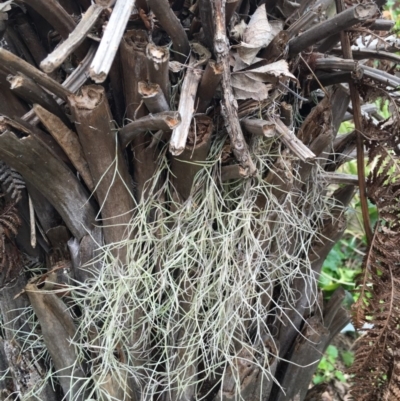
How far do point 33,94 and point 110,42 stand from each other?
0.52ft

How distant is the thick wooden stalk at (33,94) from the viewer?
2.03ft

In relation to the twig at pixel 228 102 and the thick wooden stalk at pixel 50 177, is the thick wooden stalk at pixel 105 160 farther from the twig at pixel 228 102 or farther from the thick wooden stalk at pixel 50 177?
the twig at pixel 228 102

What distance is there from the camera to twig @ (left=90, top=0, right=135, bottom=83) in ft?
1.79

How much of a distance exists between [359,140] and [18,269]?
67cm

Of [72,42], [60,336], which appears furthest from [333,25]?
[60,336]

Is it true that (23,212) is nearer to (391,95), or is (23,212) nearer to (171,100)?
(171,100)

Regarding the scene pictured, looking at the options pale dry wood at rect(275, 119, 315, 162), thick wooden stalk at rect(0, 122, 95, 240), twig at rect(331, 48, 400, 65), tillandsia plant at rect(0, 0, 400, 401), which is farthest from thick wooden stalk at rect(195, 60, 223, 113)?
twig at rect(331, 48, 400, 65)

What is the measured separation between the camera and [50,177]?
27.6 inches

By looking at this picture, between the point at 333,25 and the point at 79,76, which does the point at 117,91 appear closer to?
the point at 79,76

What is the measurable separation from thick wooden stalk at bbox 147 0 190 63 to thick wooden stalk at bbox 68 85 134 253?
0.13 m

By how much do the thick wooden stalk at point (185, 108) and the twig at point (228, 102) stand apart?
42mm

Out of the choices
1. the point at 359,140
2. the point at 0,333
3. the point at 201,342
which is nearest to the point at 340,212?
the point at 359,140

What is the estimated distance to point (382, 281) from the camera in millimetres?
880

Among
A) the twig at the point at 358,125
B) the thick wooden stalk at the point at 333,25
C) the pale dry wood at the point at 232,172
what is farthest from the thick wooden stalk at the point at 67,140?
the twig at the point at 358,125
